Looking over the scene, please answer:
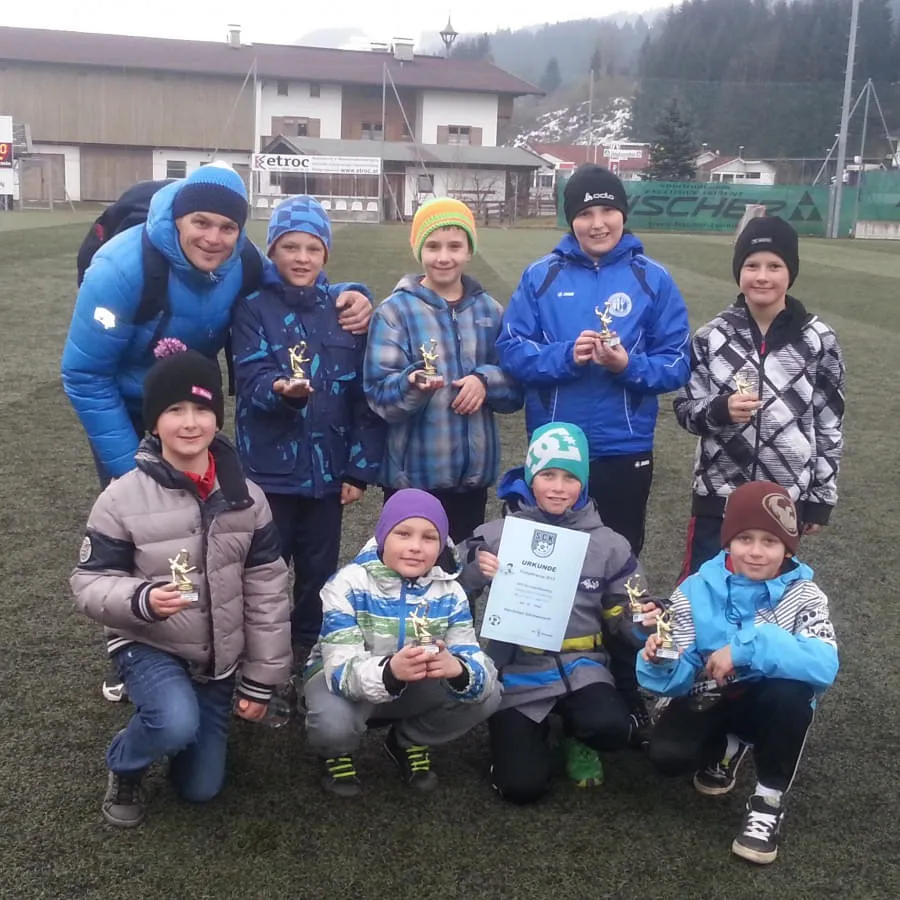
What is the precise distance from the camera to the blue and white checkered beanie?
12.0 ft

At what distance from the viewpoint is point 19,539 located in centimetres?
528

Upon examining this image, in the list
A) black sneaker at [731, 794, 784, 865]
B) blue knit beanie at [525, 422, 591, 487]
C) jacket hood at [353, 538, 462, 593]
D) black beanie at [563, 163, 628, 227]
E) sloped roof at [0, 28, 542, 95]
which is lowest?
black sneaker at [731, 794, 784, 865]

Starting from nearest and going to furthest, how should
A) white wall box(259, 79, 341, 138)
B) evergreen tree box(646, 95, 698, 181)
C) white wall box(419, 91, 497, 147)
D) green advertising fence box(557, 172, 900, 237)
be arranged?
green advertising fence box(557, 172, 900, 237), evergreen tree box(646, 95, 698, 181), white wall box(259, 79, 341, 138), white wall box(419, 91, 497, 147)

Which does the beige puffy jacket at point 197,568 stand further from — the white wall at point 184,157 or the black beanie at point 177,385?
the white wall at point 184,157

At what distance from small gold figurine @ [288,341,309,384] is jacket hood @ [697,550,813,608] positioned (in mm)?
1475

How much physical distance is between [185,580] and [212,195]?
131cm

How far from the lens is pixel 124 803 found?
301 centimetres

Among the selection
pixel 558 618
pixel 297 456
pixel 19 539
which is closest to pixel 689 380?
pixel 558 618

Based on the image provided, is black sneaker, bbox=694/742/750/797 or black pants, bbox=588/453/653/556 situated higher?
black pants, bbox=588/453/653/556

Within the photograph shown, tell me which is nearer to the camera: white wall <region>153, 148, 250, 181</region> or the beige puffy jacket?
the beige puffy jacket

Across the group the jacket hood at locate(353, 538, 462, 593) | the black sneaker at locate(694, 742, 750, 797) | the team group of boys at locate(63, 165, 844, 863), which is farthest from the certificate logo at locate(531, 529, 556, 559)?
the black sneaker at locate(694, 742, 750, 797)

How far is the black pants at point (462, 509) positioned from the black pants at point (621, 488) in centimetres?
45

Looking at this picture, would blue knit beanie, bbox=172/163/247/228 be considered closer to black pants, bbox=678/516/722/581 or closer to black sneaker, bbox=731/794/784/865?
black pants, bbox=678/516/722/581

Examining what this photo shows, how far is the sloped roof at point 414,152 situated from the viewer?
174 ft
